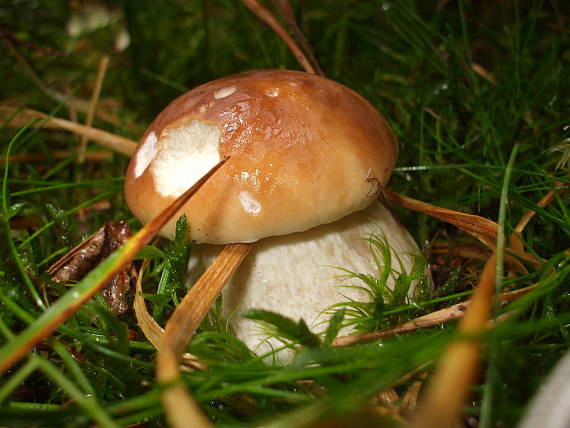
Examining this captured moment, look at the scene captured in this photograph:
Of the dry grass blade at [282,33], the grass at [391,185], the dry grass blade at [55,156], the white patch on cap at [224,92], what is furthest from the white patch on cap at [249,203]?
the dry grass blade at [55,156]

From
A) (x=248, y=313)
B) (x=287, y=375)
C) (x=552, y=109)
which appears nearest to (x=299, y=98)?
(x=248, y=313)

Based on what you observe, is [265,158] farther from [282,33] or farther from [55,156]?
[55,156]

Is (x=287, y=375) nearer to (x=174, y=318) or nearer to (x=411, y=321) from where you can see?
(x=174, y=318)

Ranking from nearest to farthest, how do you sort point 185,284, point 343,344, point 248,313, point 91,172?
point 248,313
point 343,344
point 185,284
point 91,172

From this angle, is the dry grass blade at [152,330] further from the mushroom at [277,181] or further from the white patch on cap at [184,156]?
the white patch on cap at [184,156]

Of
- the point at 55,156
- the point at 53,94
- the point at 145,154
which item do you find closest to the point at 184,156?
the point at 145,154

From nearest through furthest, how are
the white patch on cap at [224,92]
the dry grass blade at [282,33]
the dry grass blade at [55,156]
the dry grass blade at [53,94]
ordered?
the white patch on cap at [224,92], the dry grass blade at [282,33], the dry grass blade at [55,156], the dry grass blade at [53,94]
